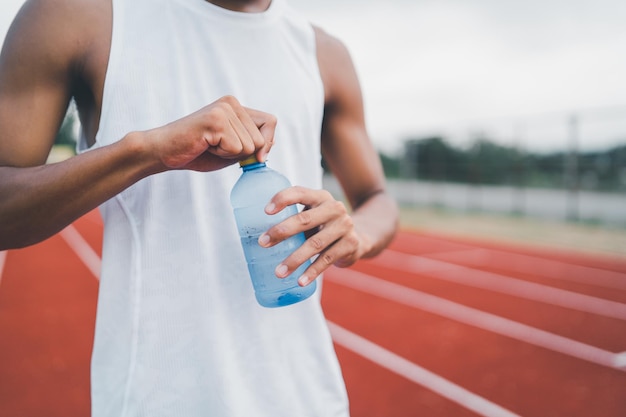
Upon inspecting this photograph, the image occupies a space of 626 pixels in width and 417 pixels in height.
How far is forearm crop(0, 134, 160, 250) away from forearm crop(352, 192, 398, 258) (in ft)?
2.12

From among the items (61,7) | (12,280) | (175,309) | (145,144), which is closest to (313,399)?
(175,309)

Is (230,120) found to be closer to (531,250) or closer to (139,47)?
(139,47)

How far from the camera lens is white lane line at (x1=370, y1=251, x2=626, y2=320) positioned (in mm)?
7432

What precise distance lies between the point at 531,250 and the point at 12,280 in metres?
9.76

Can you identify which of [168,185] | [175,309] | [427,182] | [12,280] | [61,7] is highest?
[61,7]

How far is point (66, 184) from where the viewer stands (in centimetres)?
114

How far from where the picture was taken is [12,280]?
862cm

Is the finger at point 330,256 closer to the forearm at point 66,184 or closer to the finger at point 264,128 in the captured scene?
the finger at point 264,128

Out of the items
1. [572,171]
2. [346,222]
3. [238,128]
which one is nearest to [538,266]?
[572,171]

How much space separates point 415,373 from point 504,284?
13.7 feet

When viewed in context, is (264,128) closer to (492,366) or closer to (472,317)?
(492,366)

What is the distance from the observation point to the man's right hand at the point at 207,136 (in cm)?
107

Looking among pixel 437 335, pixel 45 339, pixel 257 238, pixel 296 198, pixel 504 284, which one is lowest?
pixel 504 284

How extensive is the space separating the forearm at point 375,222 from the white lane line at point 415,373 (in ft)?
10.3
